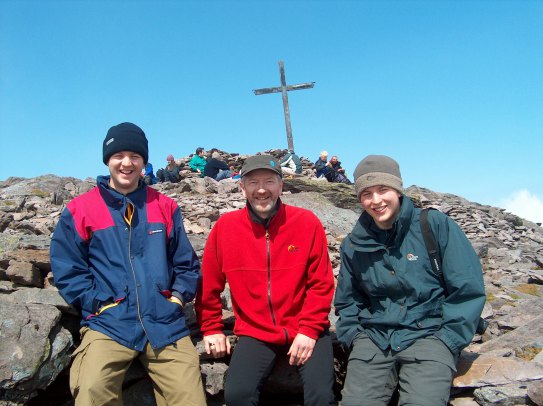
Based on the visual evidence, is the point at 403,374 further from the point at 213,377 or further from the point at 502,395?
the point at 213,377

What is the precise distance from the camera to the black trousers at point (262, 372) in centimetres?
451

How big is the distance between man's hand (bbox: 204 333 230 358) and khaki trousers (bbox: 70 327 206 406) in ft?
0.96

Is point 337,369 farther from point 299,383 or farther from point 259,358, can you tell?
point 259,358

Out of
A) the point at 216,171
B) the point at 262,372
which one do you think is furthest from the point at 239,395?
the point at 216,171

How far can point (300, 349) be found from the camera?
4.71m

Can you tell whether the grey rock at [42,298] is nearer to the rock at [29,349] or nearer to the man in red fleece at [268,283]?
the rock at [29,349]

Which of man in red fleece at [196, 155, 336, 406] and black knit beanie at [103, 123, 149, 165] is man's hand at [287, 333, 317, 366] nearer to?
man in red fleece at [196, 155, 336, 406]

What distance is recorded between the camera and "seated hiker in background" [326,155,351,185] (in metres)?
25.9

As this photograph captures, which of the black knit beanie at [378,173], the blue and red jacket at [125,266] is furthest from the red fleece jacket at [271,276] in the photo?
the black knit beanie at [378,173]

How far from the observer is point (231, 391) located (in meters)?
4.51

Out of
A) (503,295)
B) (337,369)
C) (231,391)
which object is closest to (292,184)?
(503,295)

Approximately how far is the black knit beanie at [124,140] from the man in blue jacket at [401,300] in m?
2.51

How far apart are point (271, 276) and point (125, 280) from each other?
5.24ft

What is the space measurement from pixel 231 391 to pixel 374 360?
1.50m
